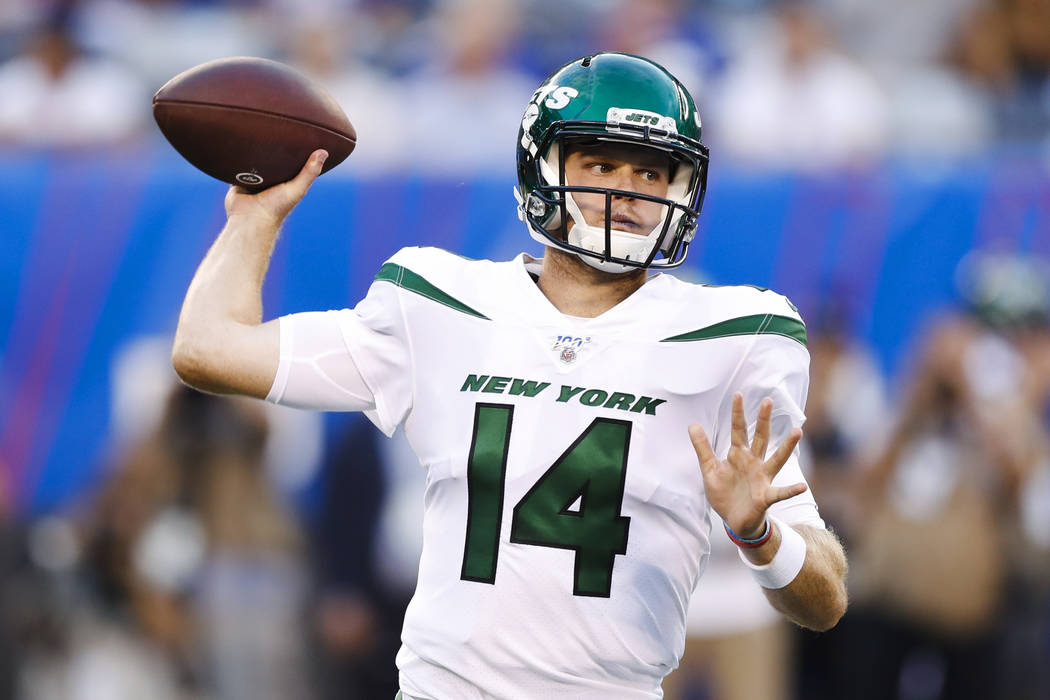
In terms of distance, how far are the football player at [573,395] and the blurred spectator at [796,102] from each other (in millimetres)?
4055

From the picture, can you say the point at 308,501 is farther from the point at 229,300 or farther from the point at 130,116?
the point at 229,300

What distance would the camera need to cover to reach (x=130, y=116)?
7434 millimetres

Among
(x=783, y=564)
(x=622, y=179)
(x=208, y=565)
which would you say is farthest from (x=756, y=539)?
(x=208, y=565)

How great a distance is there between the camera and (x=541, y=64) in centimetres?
768

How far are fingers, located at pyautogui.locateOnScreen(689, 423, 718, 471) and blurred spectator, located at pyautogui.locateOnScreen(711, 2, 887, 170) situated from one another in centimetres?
448

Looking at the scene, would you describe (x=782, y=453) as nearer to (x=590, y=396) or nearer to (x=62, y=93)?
(x=590, y=396)

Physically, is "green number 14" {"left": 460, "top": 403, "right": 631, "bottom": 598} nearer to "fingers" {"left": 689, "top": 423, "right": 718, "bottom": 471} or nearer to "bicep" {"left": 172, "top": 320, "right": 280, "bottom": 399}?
"fingers" {"left": 689, "top": 423, "right": 718, "bottom": 471}

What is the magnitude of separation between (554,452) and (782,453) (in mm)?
405

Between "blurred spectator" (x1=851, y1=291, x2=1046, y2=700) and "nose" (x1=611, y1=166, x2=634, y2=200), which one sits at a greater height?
"nose" (x1=611, y1=166, x2=634, y2=200)

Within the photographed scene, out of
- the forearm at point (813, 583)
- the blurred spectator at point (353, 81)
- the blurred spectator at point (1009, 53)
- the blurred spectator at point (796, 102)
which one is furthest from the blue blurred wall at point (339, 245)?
the forearm at point (813, 583)

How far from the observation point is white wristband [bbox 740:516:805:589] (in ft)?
8.64

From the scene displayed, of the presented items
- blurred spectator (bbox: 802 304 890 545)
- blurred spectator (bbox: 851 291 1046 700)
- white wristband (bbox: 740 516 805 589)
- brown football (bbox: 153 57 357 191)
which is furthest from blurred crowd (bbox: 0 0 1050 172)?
white wristband (bbox: 740 516 805 589)

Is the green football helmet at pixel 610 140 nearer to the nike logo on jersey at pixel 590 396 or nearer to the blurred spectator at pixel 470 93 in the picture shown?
the nike logo on jersey at pixel 590 396

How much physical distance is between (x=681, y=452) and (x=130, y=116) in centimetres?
534
